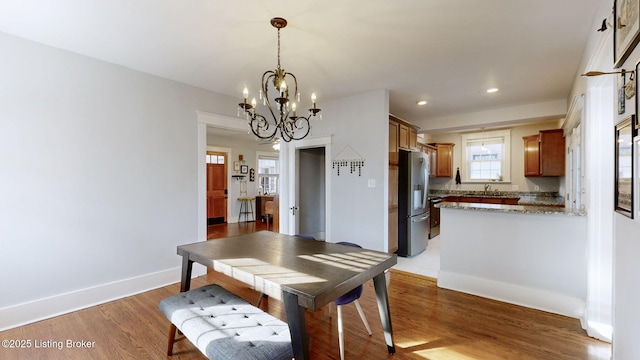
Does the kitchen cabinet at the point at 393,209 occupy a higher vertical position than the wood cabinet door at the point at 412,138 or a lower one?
lower

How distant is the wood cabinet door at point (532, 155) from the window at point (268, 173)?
20.7ft

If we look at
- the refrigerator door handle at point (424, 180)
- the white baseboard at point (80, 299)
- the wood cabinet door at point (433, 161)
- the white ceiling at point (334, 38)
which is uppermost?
the white ceiling at point (334, 38)

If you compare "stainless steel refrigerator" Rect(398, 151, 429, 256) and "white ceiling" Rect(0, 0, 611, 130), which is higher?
"white ceiling" Rect(0, 0, 611, 130)

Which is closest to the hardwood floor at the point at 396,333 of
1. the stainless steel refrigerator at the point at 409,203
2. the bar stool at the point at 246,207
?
the stainless steel refrigerator at the point at 409,203

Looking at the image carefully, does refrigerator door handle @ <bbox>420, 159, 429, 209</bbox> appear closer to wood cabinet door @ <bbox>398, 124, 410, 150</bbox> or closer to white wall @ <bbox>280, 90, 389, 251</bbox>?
wood cabinet door @ <bbox>398, 124, 410, 150</bbox>

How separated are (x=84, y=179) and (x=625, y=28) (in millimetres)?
4143

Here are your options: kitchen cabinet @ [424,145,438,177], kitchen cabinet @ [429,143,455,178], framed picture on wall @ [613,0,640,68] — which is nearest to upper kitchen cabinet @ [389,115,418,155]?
kitchen cabinet @ [424,145,438,177]

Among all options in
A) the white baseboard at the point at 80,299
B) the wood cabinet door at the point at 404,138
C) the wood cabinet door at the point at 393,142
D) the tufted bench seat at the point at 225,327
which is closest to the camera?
the tufted bench seat at the point at 225,327

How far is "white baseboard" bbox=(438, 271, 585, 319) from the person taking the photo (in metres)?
2.53

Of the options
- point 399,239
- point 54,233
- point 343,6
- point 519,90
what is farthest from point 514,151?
point 54,233

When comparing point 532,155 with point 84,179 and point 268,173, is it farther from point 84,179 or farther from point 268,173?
point 84,179

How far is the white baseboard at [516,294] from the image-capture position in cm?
253

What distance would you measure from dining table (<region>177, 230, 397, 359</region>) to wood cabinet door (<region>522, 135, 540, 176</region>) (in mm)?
5152

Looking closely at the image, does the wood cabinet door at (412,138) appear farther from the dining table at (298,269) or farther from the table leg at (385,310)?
the table leg at (385,310)
